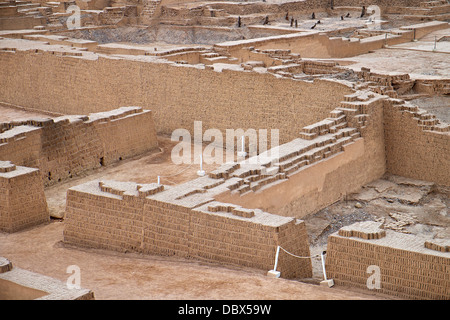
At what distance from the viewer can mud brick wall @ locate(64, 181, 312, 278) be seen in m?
10.3

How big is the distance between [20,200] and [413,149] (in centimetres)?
720

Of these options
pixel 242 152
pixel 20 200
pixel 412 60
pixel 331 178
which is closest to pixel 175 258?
pixel 20 200

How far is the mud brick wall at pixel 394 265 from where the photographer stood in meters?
9.52

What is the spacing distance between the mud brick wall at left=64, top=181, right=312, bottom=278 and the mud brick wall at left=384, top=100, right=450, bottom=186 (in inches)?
198

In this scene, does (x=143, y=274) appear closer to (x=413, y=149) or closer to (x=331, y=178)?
(x=331, y=178)

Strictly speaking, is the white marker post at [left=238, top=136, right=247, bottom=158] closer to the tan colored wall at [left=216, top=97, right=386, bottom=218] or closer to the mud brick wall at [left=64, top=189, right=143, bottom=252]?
the tan colored wall at [left=216, top=97, right=386, bottom=218]

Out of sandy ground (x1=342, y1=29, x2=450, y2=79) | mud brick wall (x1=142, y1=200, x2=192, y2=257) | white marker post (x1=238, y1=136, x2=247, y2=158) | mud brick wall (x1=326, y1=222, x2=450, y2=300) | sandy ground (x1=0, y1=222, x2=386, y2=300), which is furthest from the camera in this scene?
sandy ground (x1=342, y1=29, x2=450, y2=79)

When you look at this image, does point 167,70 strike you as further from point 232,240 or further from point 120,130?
point 232,240

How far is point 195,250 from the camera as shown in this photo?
10.8 metres

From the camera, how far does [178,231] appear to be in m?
11.0
